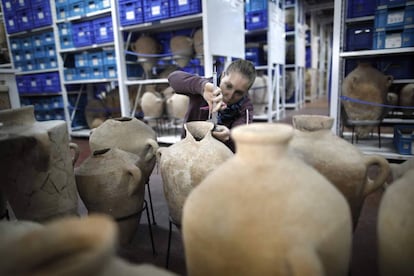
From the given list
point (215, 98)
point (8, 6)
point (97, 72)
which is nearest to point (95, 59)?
point (97, 72)

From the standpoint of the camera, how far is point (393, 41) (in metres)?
2.60

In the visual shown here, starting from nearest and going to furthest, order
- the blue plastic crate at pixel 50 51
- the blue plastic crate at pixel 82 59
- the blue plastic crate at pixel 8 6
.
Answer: the blue plastic crate at pixel 82 59, the blue plastic crate at pixel 50 51, the blue plastic crate at pixel 8 6

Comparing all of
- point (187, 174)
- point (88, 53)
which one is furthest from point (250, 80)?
point (88, 53)

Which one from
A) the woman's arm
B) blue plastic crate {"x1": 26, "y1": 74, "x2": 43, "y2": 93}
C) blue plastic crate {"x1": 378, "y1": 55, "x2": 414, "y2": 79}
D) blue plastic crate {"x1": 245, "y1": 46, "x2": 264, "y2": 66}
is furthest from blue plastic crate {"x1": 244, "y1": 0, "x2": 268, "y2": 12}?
blue plastic crate {"x1": 26, "y1": 74, "x2": 43, "y2": 93}

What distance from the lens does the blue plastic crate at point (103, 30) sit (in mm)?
4125

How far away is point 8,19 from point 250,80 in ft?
17.2

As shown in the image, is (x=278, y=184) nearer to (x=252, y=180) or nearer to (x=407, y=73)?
(x=252, y=180)

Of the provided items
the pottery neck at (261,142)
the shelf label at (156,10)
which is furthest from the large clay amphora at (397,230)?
the shelf label at (156,10)

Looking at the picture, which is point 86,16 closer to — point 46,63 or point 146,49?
point 146,49

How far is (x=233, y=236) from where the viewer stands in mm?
709

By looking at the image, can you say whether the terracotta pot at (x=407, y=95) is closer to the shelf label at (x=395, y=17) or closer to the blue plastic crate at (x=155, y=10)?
the shelf label at (x=395, y=17)

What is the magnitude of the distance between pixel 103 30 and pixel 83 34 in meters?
0.43

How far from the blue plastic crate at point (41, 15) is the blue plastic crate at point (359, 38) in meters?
4.34

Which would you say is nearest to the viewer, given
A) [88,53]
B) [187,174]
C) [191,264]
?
[191,264]
